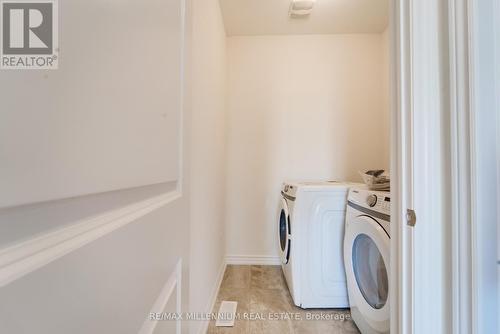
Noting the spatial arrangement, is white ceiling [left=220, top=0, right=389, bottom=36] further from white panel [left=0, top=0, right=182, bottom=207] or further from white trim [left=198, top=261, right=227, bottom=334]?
white trim [left=198, top=261, right=227, bottom=334]

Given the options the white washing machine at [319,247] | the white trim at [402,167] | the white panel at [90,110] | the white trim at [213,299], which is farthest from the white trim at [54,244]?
the white washing machine at [319,247]

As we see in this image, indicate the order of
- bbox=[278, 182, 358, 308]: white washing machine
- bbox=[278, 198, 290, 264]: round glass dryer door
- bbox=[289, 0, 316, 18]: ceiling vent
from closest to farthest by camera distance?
bbox=[278, 182, 358, 308]: white washing machine < bbox=[278, 198, 290, 264]: round glass dryer door < bbox=[289, 0, 316, 18]: ceiling vent

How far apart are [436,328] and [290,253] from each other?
129 centimetres

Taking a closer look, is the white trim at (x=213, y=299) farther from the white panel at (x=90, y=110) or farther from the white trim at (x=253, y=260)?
the white panel at (x=90, y=110)

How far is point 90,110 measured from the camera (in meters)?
0.30

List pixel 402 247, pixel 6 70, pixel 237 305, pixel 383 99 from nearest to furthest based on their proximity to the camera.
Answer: pixel 6 70
pixel 402 247
pixel 237 305
pixel 383 99

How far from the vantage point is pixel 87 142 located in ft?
0.98

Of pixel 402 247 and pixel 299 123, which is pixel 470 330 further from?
pixel 299 123

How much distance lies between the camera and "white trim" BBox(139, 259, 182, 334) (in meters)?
0.46

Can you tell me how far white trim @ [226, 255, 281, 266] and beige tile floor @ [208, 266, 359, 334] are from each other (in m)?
0.33

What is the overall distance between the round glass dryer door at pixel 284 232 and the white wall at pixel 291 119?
0.31 metres

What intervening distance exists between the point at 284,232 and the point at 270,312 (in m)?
0.68

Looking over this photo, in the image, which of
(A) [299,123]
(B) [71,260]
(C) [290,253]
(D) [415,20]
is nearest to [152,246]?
(B) [71,260]

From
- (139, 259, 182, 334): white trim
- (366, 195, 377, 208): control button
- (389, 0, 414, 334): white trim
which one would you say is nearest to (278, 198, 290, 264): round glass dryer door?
(366, 195, 377, 208): control button
